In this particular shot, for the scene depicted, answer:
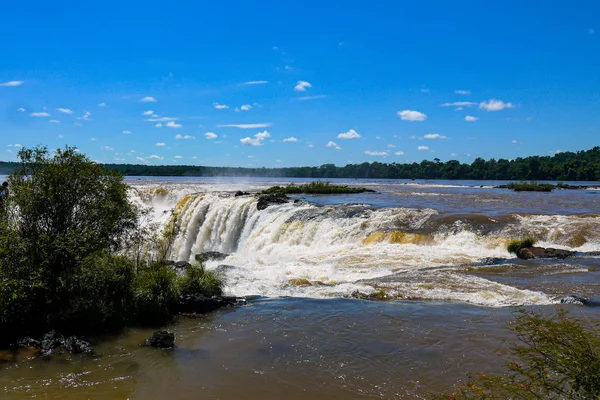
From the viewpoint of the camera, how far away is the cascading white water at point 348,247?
11812 millimetres

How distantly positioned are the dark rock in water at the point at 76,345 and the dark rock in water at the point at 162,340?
101cm

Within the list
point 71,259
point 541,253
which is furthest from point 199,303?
point 541,253

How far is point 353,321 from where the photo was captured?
9258 millimetres

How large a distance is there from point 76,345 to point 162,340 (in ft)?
4.77

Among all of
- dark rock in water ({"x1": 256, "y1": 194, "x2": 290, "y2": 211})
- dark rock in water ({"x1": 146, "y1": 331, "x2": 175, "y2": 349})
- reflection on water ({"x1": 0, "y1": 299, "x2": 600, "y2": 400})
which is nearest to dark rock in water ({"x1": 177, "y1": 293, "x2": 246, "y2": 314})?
reflection on water ({"x1": 0, "y1": 299, "x2": 600, "y2": 400})

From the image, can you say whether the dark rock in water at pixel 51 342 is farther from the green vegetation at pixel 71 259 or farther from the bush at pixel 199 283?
the bush at pixel 199 283

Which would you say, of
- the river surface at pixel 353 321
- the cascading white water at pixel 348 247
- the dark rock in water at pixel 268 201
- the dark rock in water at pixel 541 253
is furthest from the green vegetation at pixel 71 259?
the dark rock in water at pixel 268 201

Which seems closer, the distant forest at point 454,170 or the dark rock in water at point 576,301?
the dark rock in water at point 576,301

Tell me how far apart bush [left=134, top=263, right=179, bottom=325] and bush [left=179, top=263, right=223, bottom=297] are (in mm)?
531

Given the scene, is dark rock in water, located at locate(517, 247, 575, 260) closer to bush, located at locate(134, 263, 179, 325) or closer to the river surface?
the river surface

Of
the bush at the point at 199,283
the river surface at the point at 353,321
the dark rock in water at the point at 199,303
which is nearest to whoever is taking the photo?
the river surface at the point at 353,321

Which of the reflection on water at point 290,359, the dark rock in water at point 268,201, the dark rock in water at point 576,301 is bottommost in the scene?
the reflection on water at point 290,359

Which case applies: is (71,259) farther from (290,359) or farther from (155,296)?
(290,359)

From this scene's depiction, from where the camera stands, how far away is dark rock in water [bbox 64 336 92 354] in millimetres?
7750
